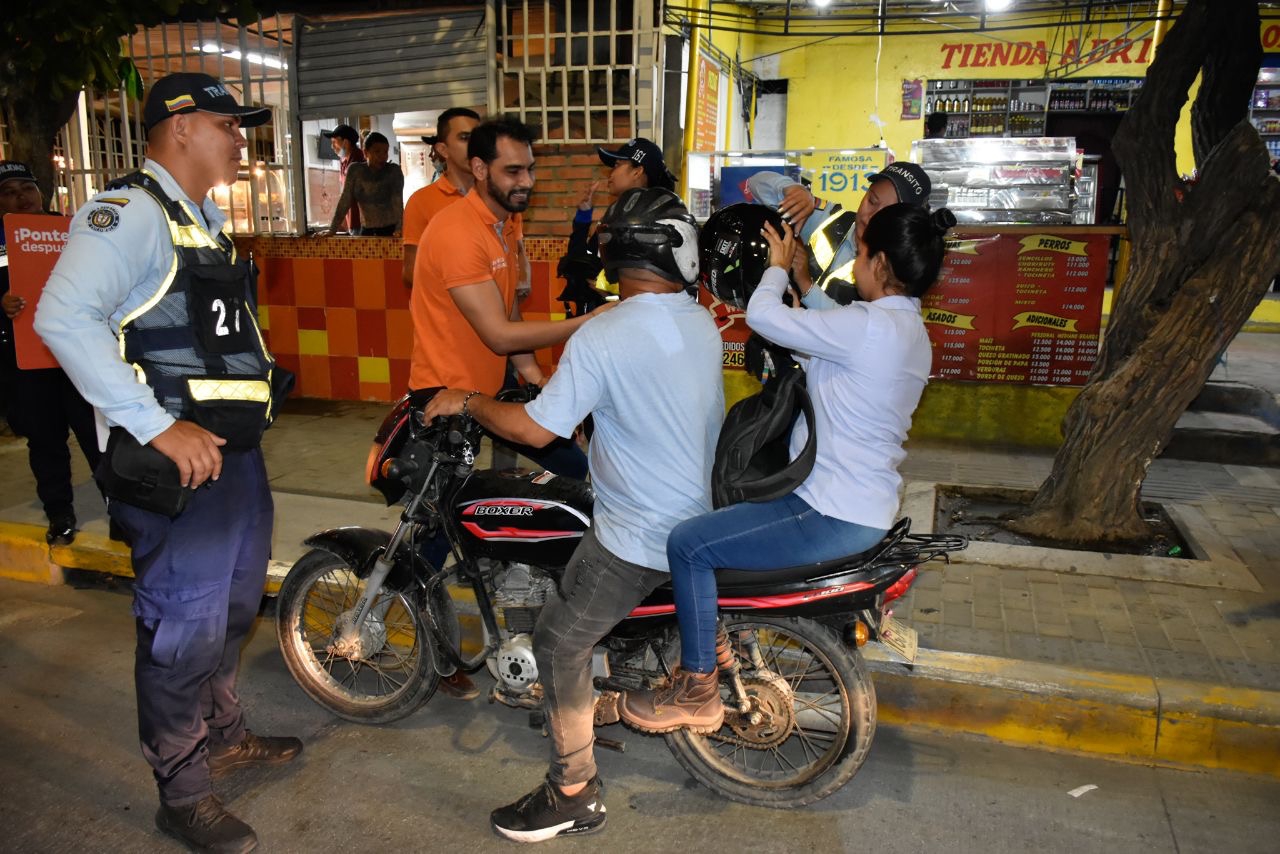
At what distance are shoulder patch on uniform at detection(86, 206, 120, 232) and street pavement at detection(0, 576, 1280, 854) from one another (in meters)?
1.78

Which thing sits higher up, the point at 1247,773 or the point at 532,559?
the point at 532,559

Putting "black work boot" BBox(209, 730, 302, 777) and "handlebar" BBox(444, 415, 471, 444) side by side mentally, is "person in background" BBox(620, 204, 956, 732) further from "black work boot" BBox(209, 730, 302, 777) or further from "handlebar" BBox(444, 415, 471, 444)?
"black work boot" BBox(209, 730, 302, 777)

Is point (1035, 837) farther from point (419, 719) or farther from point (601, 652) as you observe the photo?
point (419, 719)

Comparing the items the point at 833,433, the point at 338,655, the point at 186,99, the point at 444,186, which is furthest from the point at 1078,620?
the point at 186,99

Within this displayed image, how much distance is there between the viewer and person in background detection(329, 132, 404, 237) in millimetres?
8922

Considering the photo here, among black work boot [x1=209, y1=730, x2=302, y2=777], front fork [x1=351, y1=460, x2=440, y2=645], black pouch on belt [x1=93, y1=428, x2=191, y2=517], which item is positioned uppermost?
black pouch on belt [x1=93, y1=428, x2=191, y2=517]

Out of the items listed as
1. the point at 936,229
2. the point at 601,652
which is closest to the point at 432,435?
the point at 601,652

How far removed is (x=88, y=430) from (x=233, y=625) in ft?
8.88

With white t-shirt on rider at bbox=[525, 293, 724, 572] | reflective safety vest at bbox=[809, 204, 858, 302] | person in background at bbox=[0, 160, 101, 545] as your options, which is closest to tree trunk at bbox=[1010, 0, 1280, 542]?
reflective safety vest at bbox=[809, 204, 858, 302]

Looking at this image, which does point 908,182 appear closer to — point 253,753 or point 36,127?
point 253,753

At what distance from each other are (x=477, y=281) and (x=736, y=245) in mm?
1005

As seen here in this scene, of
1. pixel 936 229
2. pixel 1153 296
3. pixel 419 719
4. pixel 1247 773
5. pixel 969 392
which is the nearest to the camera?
pixel 936 229

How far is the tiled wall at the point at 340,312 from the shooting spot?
785cm

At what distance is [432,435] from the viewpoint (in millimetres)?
3225
